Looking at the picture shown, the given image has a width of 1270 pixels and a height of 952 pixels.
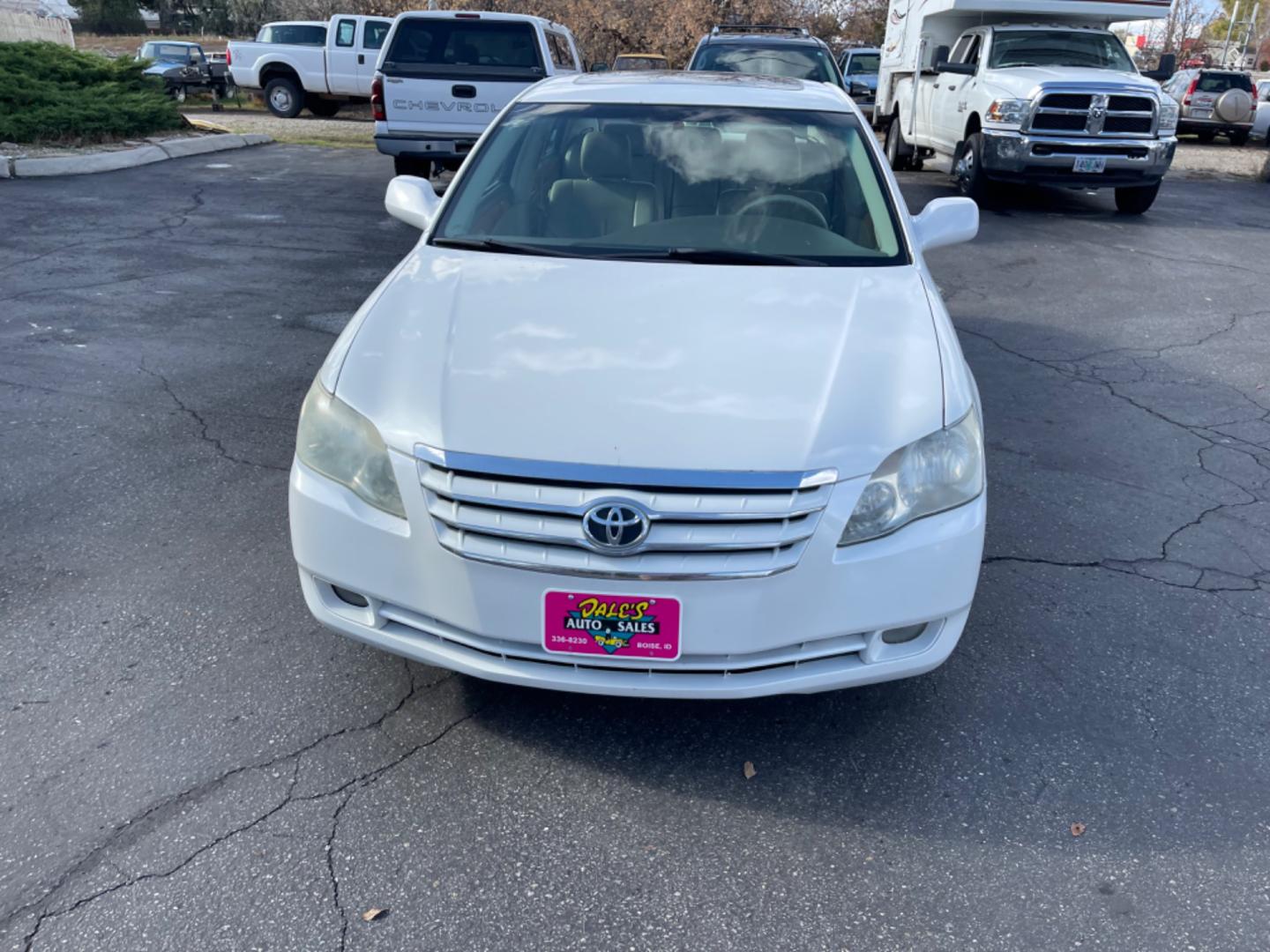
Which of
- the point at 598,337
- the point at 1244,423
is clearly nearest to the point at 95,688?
the point at 598,337

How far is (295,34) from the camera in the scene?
912 inches

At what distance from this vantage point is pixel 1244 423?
589 cm

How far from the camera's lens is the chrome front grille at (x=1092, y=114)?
37.9 feet

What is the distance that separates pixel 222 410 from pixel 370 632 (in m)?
3.08

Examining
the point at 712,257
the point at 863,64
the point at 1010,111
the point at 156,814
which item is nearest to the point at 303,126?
the point at 863,64

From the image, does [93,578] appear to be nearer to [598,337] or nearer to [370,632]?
[370,632]

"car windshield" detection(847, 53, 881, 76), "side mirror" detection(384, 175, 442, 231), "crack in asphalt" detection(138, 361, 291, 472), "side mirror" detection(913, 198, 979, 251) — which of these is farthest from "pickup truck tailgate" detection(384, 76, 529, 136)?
"car windshield" detection(847, 53, 881, 76)

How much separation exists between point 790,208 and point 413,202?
5.14 ft

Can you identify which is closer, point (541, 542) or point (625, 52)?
point (541, 542)

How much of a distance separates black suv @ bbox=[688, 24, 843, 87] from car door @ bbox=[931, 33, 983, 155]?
155 centimetres

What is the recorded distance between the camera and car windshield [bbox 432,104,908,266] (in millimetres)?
3996

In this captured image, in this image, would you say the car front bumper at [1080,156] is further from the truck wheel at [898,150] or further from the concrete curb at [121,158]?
the concrete curb at [121,158]

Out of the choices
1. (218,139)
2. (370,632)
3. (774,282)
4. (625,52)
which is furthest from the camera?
(625,52)

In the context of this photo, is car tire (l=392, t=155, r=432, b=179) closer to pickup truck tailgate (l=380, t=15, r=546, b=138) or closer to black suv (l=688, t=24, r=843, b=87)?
pickup truck tailgate (l=380, t=15, r=546, b=138)
